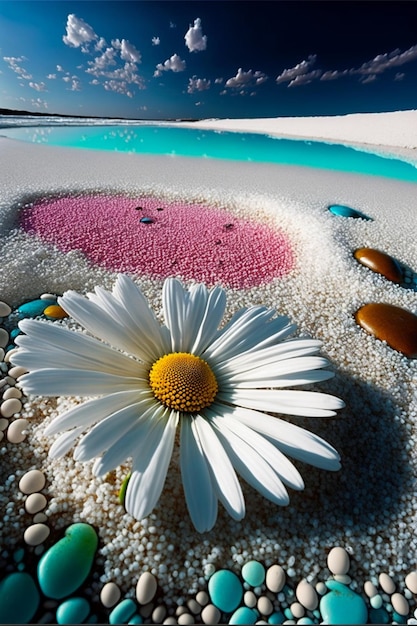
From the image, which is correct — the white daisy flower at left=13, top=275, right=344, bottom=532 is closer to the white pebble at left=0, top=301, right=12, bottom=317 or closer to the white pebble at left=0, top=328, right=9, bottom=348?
the white pebble at left=0, top=328, right=9, bottom=348

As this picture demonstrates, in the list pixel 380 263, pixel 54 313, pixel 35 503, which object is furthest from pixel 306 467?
pixel 380 263

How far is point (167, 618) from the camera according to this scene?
597 millimetres

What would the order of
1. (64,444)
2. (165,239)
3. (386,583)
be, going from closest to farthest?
(64,444) → (386,583) → (165,239)

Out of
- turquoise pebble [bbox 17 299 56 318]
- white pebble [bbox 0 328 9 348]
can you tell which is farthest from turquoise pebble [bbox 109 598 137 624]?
turquoise pebble [bbox 17 299 56 318]

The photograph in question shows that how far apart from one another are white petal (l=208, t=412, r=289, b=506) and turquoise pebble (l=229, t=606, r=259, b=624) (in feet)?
0.68

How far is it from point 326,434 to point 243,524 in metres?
0.28

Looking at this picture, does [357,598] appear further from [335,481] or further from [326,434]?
[326,434]

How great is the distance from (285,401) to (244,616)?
0.34m

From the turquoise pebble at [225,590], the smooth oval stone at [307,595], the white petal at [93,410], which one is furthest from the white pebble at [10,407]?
the smooth oval stone at [307,595]

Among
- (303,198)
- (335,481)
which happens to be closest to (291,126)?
(303,198)

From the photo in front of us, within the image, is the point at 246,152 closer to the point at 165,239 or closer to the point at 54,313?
the point at 165,239

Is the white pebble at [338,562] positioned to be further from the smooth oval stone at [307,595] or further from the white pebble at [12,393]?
the white pebble at [12,393]

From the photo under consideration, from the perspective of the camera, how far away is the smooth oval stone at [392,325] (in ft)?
3.76

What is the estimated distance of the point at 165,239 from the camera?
1.77 m
